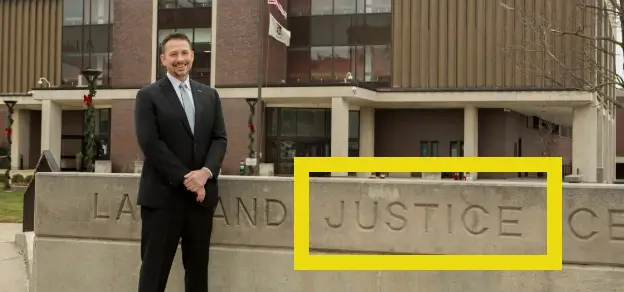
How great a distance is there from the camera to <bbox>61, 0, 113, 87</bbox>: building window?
45125mm

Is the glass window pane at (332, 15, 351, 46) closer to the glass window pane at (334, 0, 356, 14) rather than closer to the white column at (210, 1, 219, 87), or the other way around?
the glass window pane at (334, 0, 356, 14)

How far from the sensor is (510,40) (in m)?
38.8

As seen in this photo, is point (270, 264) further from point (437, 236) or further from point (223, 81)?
point (223, 81)

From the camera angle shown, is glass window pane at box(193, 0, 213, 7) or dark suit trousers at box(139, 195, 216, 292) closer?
dark suit trousers at box(139, 195, 216, 292)

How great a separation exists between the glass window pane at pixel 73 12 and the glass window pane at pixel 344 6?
19418 mm

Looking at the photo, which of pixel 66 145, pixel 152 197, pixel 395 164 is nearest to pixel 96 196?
pixel 152 197

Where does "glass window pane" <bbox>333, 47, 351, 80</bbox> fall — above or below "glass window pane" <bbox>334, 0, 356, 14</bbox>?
below

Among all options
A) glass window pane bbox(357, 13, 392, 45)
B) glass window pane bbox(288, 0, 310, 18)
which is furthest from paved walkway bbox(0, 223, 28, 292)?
glass window pane bbox(288, 0, 310, 18)

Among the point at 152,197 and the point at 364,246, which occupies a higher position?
the point at 152,197

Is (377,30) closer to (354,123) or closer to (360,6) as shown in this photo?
(360,6)

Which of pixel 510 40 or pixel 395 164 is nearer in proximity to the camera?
pixel 395 164

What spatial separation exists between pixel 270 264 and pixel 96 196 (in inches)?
71.3

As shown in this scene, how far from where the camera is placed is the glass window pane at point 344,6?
41750mm

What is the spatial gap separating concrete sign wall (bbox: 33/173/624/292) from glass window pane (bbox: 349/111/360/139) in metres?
36.9
